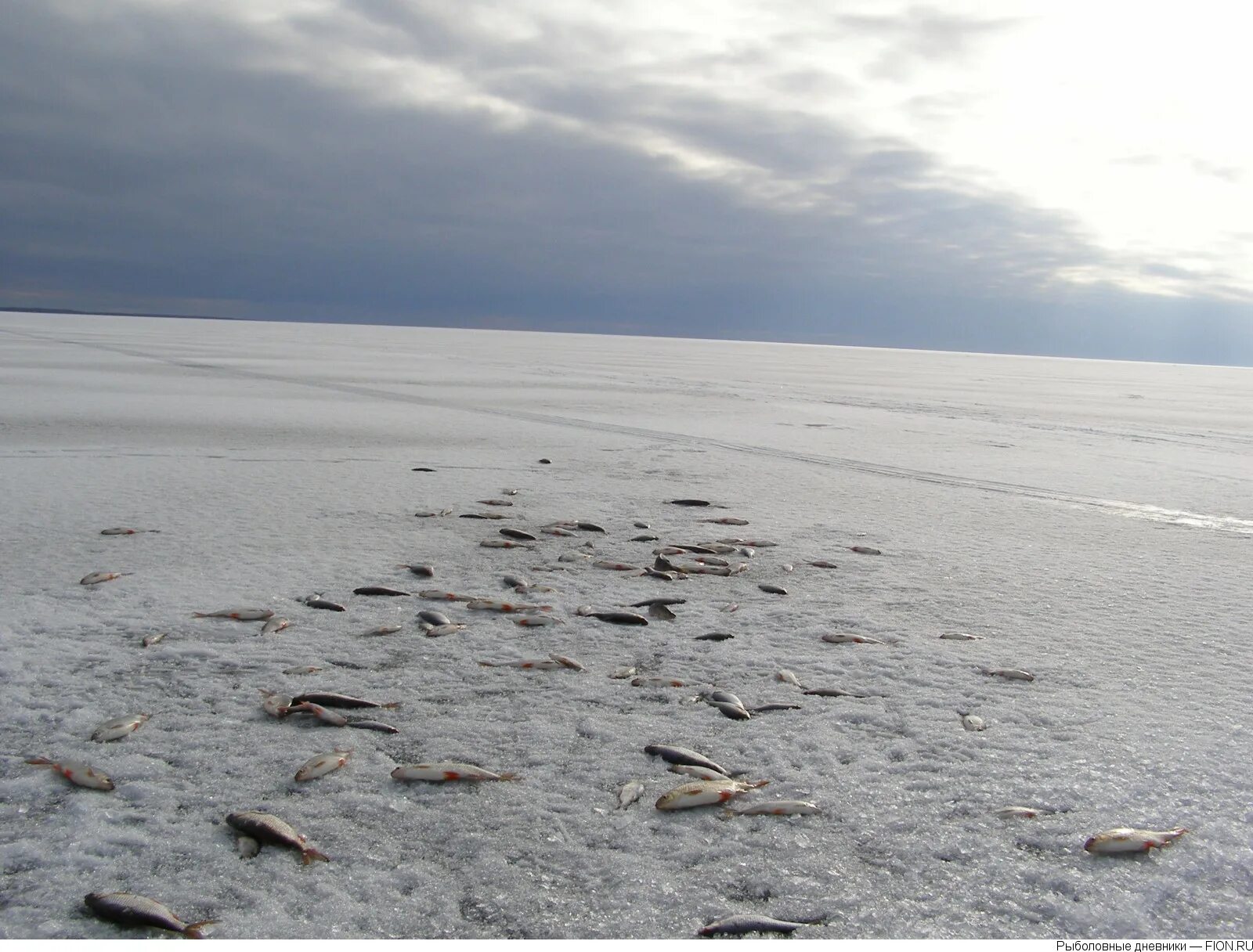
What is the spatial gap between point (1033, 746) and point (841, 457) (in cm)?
480

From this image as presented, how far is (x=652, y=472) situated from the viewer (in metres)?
5.55

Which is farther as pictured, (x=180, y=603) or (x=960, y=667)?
(x=180, y=603)

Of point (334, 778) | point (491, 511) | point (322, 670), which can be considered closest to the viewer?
point (334, 778)

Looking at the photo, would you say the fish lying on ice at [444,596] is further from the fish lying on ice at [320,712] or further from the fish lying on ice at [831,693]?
the fish lying on ice at [831,693]

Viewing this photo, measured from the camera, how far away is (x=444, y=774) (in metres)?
1.68

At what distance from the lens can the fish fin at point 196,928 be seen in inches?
48.6

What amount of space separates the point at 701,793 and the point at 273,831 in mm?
723

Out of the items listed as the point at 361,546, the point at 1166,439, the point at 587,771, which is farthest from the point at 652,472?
the point at 1166,439

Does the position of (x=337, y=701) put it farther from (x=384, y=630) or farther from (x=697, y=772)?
(x=697, y=772)

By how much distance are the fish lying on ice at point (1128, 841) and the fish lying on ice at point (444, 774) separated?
1.00 metres

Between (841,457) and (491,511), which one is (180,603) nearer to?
(491,511)

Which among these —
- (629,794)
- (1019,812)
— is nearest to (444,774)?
(629,794)

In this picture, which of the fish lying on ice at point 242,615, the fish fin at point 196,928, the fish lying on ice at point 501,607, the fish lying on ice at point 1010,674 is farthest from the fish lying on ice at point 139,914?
the fish lying on ice at point 1010,674

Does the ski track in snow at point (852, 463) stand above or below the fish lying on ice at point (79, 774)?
above
